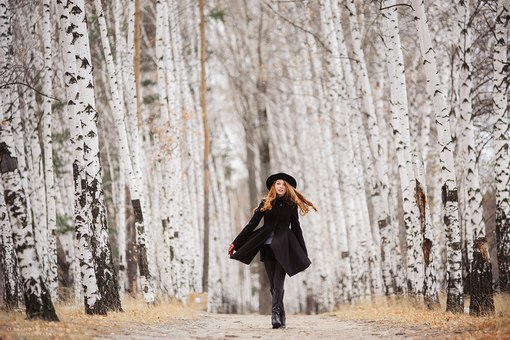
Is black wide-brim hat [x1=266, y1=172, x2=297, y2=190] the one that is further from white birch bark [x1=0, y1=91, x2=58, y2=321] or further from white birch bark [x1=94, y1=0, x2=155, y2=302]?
white birch bark [x1=94, y1=0, x2=155, y2=302]

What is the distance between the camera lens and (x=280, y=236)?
9.14m

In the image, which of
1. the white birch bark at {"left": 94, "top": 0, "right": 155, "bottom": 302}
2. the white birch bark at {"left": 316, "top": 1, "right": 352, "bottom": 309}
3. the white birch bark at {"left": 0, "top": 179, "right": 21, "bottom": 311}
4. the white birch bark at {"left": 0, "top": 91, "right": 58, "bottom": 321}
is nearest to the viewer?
the white birch bark at {"left": 0, "top": 91, "right": 58, "bottom": 321}

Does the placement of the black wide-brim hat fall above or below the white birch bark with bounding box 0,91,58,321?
above

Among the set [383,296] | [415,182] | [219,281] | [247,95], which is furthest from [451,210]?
[219,281]

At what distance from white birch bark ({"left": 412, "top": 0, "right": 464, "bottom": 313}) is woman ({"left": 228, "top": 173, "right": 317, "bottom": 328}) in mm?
2204

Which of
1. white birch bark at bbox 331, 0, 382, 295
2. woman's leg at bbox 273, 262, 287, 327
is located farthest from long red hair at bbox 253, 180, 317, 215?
white birch bark at bbox 331, 0, 382, 295

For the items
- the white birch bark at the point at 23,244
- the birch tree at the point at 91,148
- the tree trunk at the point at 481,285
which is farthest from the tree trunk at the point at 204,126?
the white birch bark at the point at 23,244

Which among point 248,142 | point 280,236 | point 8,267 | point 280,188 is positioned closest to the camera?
point 280,188

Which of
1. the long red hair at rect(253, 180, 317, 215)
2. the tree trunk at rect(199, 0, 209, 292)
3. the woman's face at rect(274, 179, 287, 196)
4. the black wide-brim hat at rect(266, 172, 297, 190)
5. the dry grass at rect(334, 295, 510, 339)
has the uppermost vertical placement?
the tree trunk at rect(199, 0, 209, 292)

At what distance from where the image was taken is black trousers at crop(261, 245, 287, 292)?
891 cm

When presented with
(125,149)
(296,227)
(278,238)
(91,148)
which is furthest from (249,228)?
(125,149)

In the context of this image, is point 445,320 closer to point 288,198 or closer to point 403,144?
point 288,198

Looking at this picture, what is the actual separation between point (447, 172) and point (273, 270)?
10.1 feet

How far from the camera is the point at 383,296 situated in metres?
14.8
